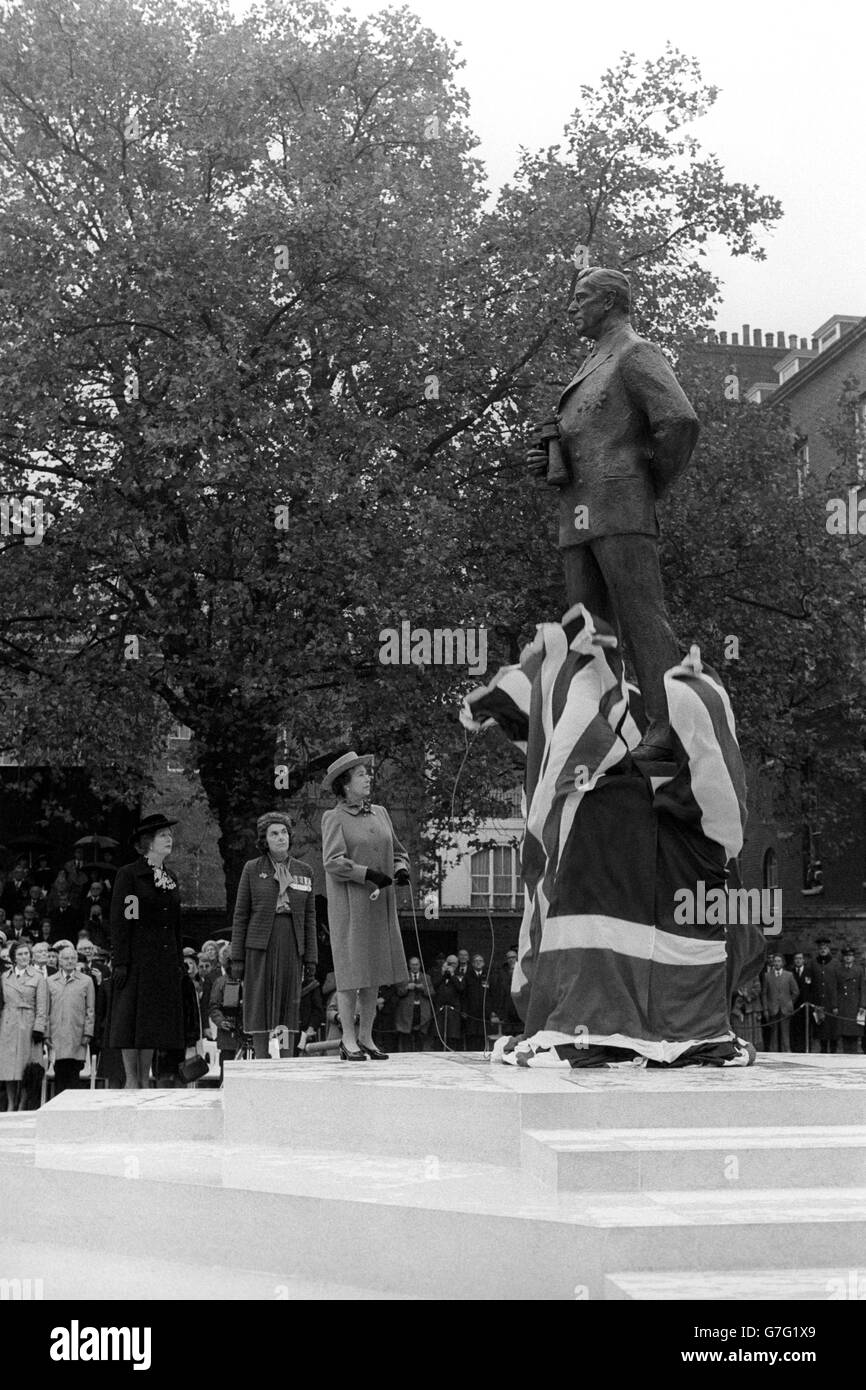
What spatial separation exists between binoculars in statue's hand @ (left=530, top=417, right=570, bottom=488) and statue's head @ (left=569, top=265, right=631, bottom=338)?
2.09ft

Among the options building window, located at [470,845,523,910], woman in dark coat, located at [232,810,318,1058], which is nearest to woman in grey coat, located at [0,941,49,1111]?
woman in dark coat, located at [232,810,318,1058]

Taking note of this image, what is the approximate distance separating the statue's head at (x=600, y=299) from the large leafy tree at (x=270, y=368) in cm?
1096

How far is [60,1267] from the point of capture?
261 inches

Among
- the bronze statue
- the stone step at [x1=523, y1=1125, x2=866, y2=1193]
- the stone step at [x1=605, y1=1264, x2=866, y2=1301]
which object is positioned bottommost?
the stone step at [x1=605, y1=1264, x2=866, y2=1301]

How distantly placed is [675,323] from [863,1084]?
1938 centimetres

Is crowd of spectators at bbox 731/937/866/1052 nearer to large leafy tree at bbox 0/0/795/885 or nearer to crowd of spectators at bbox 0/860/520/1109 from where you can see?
crowd of spectators at bbox 0/860/520/1109

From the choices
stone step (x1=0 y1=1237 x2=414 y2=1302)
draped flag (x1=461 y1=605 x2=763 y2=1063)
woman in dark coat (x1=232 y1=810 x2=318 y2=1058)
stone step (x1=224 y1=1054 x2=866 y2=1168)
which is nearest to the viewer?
stone step (x1=0 y1=1237 x2=414 y2=1302)

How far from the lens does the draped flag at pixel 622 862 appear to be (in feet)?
30.1

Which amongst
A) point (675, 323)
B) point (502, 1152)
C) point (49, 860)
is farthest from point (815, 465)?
point (502, 1152)

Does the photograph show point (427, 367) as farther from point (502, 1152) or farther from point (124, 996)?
point (502, 1152)

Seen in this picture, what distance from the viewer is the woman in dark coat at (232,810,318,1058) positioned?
11.9 m
